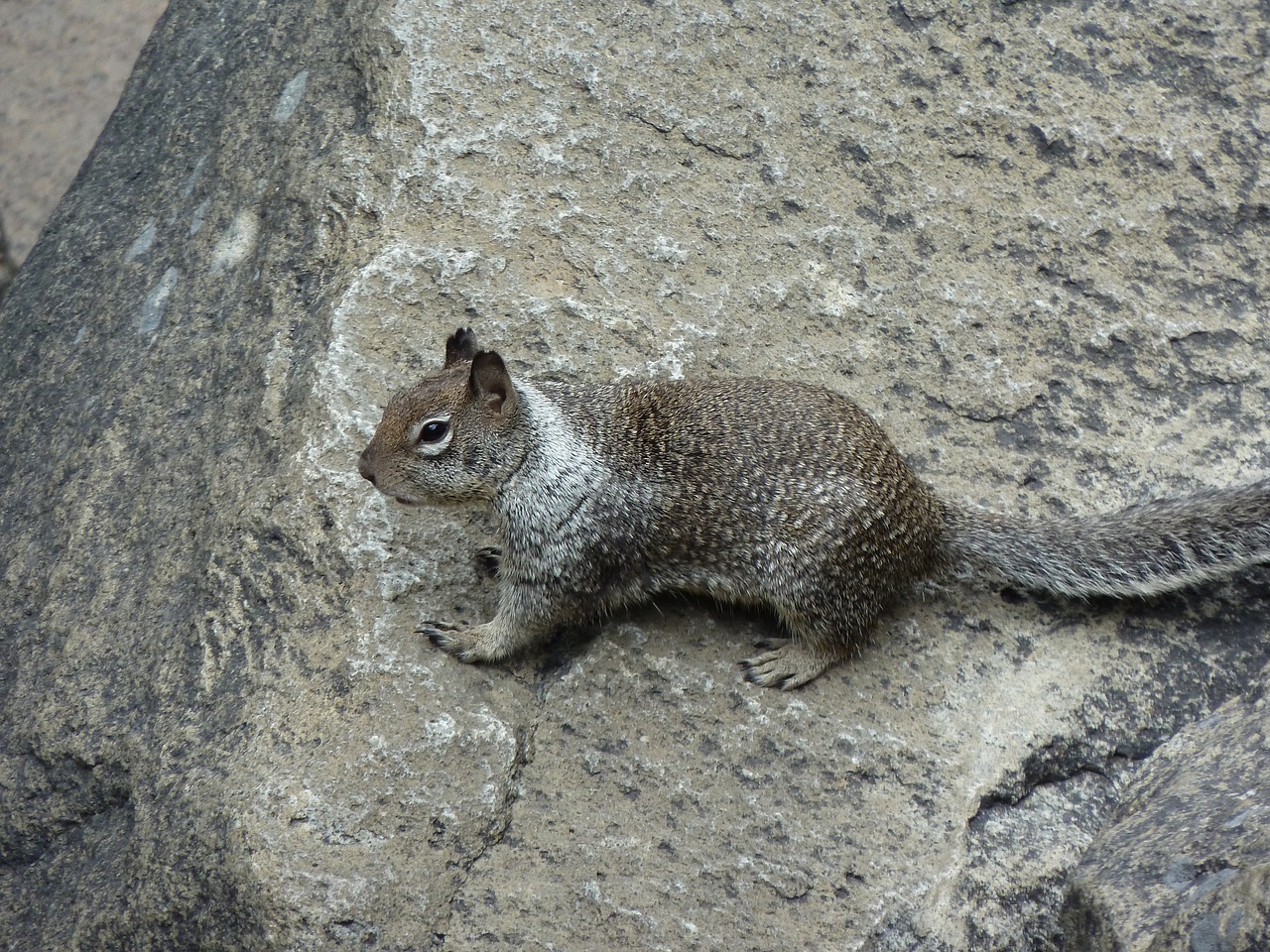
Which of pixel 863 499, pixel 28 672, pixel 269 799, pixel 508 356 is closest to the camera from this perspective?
pixel 269 799

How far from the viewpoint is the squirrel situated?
354 centimetres

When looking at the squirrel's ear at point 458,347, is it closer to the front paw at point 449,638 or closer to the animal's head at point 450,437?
the animal's head at point 450,437

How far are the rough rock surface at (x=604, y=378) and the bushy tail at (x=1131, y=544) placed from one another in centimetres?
15

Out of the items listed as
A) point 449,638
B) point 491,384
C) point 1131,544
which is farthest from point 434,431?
point 1131,544

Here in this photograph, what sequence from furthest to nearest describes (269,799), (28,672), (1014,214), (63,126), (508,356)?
(63,126) → (1014,214) → (508,356) → (28,672) → (269,799)

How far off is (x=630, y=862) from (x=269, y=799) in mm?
986

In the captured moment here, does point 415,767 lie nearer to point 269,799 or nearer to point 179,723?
point 269,799

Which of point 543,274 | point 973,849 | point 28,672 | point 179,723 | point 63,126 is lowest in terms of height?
point 63,126

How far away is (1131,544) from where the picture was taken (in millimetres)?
3729

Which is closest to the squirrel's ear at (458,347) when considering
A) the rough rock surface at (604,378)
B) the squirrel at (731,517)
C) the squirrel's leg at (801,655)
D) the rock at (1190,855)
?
the squirrel at (731,517)

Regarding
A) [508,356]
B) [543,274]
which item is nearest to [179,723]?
[508,356]

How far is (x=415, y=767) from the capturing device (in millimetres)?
3430

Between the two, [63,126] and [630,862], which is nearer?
[630,862]

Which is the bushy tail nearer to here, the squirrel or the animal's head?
the squirrel
